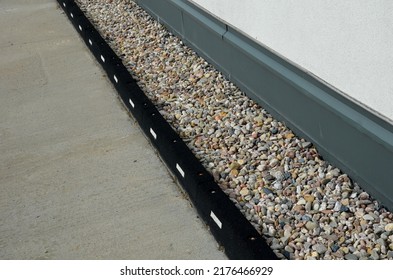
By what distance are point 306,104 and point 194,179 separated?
121 centimetres

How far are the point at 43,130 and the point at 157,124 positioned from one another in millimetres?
1382

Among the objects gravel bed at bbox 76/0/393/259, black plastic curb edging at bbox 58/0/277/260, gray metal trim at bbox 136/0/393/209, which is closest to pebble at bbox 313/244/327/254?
gravel bed at bbox 76/0/393/259

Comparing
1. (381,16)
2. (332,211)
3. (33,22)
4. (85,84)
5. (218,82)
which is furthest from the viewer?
(33,22)

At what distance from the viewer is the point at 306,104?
4.66 metres

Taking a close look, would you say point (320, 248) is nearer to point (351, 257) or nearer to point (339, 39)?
point (351, 257)

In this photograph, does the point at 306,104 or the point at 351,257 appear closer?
the point at 351,257

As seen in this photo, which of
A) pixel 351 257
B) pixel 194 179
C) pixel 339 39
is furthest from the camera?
pixel 194 179

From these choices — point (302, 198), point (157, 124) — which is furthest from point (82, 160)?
point (302, 198)

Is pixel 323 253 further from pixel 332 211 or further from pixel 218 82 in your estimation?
pixel 218 82

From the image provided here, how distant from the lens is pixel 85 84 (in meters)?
6.70

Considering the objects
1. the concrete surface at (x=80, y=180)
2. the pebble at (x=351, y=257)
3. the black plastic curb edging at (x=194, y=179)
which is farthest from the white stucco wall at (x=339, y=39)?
the concrete surface at (x=80, y=180)

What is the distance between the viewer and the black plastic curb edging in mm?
3621

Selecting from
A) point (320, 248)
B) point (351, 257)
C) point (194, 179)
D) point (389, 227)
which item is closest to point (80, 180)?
point (194, 179)

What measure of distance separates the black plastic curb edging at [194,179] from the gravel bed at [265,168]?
0.20 m
